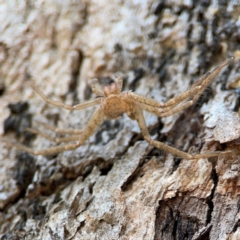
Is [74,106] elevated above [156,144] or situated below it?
above

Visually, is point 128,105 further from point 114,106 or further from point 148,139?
point 148,139

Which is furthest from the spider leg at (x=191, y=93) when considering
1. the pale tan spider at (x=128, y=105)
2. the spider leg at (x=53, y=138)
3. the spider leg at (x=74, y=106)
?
the spider leg at (x=53, y=138)

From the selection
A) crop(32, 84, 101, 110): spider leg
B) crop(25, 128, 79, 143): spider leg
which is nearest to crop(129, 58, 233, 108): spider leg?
crop(32, 84, 101, 110): spider leg

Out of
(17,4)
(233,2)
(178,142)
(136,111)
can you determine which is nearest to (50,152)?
(136,111)

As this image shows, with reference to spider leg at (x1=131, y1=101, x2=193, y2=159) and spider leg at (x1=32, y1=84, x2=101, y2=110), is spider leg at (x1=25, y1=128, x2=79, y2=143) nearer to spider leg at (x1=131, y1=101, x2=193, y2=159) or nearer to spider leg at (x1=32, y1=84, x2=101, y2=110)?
spider leg at (x1=32, y1=84, x2=101, y2=110)

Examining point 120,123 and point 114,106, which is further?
point 120,123

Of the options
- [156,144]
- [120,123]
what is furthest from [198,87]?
[120,123]

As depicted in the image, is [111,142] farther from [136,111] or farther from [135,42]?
[135,42]
